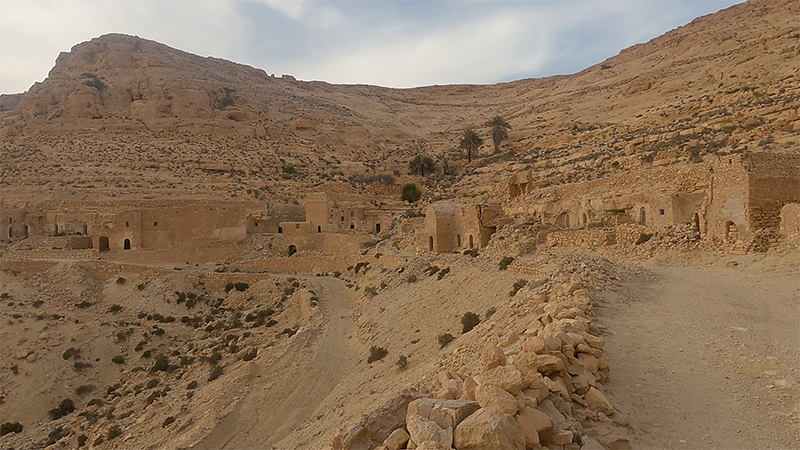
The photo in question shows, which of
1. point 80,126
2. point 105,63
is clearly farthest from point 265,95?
point 80,126

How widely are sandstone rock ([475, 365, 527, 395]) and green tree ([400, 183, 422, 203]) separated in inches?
1363

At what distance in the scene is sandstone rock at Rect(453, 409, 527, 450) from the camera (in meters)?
2.55

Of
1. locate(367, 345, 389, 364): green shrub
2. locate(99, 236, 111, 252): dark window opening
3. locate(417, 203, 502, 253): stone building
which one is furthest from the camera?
locate(99, 236, 111, 252): dark window opening

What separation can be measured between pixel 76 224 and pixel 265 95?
43784 mm

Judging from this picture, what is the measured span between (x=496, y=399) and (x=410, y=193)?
35522 millimetres

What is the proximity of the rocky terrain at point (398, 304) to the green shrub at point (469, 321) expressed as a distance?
0.19m

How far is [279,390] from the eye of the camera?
1111 centimetres

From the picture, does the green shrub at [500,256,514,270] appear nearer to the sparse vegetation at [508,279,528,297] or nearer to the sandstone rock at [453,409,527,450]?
the sparse vegetation at [508,279,528,297]

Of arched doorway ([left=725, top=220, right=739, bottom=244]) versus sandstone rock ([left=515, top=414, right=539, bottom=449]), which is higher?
arched doorway ([left=725, top=220, right=739, bottom=244])

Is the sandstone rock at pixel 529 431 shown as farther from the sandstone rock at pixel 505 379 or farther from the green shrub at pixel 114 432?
the green shrub at pixel 114 432

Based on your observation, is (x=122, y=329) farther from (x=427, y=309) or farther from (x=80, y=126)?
→ (x=80, y=126)

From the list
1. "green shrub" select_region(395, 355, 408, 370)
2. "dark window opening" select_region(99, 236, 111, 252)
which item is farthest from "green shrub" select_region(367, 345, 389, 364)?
"dark window opening" select_region(99, 236, 111, 252)

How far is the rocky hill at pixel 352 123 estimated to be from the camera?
84.8 ft

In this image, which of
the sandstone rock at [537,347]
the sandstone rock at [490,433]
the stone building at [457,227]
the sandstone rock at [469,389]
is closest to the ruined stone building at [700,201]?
the stone building at [457,227]
